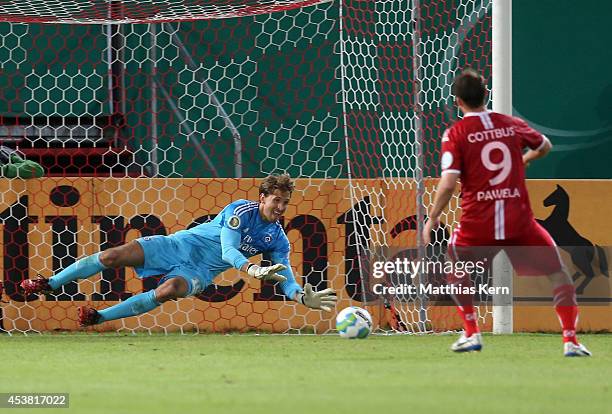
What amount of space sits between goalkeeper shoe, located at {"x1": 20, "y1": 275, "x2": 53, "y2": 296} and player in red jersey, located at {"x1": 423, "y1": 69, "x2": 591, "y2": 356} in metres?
3.08

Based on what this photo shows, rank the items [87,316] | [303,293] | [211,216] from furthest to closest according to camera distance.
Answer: [211,216]
[87,316]
[303,293]

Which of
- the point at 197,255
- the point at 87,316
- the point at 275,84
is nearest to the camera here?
the point at 87,316

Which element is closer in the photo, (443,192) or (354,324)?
(443,192)

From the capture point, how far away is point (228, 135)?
1211 centimetres

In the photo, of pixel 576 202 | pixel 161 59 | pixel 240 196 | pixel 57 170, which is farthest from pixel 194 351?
pixel 161 59

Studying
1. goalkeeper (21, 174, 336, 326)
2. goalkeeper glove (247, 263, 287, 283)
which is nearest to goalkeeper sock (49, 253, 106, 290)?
goalkeeper (21, 174, 336, 326)

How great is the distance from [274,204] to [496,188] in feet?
6.91

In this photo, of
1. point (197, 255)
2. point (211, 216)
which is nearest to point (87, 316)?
point (197, 255)

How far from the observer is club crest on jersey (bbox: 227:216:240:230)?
8.45m

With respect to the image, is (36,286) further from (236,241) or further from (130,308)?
(236,241)

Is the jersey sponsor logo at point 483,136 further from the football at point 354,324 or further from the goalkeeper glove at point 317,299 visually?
the football at point 354,324

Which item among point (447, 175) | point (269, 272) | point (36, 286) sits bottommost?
point (36, 286)

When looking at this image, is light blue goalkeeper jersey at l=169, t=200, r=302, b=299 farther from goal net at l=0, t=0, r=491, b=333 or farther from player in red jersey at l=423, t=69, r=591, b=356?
player in red jersey at l=423, t=69, r=591, b=356

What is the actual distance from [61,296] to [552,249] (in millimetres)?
4036
